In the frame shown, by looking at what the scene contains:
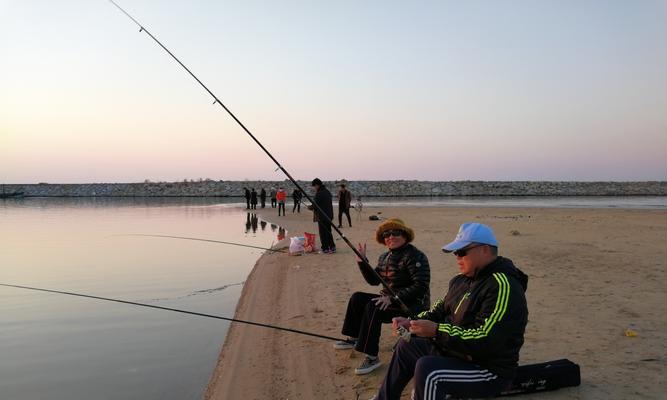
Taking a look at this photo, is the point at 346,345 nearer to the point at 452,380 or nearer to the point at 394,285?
the point at 394,285

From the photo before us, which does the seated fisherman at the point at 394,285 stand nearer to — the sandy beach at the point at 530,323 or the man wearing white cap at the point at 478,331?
the sandy beach at the point at 530,323

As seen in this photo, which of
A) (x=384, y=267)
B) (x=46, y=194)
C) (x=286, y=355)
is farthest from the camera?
(x=46, y=194)

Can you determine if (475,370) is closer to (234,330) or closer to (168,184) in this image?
(234,330)

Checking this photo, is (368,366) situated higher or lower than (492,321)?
lower

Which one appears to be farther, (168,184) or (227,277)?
(168,184)

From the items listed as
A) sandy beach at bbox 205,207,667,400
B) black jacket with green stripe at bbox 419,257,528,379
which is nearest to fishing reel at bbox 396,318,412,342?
black jacket with green stripe at bbox 419,257,528,379

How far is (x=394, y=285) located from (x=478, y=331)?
68.1 inches

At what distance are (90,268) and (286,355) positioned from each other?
23.3 ft

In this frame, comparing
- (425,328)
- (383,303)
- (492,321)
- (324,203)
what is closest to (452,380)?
(425,328)

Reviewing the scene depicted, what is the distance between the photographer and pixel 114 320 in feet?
21.5

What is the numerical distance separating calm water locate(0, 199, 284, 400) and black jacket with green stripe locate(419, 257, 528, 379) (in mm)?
2600

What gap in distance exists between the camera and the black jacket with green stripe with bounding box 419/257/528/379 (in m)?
2.68

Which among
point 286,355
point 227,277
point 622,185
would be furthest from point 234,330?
point 622,185

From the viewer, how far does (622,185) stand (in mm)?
80750
